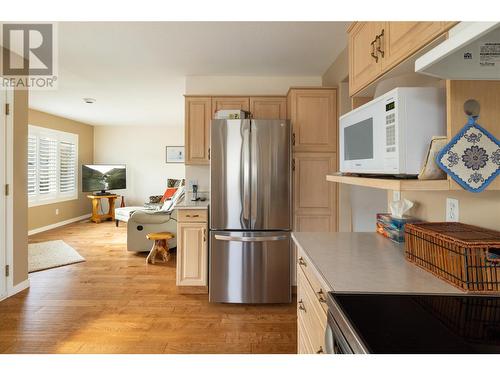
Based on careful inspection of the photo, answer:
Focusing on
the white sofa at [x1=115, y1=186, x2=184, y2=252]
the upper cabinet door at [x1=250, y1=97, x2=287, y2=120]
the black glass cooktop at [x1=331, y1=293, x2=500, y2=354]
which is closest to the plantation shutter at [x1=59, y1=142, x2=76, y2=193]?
the white sofa at [x1=115, y1=186, x2=184, y2=252]

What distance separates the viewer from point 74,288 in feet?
10.8

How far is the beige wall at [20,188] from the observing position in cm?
309

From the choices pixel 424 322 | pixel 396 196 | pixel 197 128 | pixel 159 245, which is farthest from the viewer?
pixel 159 245

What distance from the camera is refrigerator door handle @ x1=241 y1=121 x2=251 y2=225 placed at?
2943 mm

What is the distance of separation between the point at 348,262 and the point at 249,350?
1266 millimetres

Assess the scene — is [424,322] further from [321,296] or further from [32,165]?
[32,165]

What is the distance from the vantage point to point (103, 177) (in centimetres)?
771

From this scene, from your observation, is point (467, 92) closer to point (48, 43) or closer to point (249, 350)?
point (249, 350)

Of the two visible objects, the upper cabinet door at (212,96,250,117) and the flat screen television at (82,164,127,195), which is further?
the flat screen television at (82,164,127,195)

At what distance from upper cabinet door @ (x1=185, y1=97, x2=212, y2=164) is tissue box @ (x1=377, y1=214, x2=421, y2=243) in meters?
2.18

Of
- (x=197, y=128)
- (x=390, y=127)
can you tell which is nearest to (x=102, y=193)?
(x=197, y=128)

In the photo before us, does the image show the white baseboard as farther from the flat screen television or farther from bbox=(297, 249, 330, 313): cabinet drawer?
bbox=(297, 249, 330, 313): cabinet drawer

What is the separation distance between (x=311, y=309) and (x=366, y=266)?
33 cm
